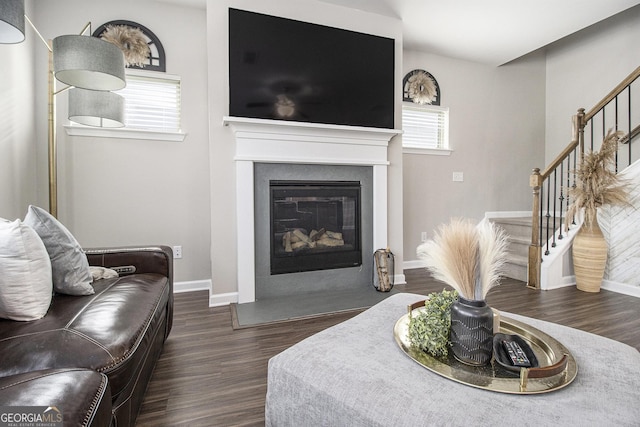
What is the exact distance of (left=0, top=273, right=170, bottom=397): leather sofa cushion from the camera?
0.94m

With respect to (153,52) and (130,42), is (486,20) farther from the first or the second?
(130,42)

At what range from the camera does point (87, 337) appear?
1.04 metres

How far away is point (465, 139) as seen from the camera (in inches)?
163

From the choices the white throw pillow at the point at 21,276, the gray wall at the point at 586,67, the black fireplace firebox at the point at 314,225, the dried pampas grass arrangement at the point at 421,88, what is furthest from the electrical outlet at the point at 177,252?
the gray wall at the point at 586,67

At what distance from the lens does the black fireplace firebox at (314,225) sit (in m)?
2.84

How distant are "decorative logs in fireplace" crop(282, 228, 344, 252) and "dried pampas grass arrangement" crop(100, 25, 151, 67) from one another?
2053mm

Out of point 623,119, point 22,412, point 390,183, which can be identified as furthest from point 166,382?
point 623,119

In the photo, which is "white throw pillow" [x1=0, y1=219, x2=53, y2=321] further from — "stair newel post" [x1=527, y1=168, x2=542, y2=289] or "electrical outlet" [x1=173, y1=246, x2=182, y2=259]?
"stair newel post" [x1=527, y1=168, x2=542, y2=289]

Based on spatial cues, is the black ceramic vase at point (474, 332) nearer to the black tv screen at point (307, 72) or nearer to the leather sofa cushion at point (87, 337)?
the leather sofa cushion at point (87, 337)

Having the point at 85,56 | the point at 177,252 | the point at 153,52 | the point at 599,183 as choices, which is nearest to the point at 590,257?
the point at 599,183

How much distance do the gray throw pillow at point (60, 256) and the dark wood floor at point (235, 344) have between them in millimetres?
603

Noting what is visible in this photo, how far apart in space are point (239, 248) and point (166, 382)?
4.00 ft

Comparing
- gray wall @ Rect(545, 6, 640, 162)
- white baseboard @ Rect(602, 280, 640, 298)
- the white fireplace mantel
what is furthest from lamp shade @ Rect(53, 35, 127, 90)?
gray wall @ Rect(545, 6, 640, 162)

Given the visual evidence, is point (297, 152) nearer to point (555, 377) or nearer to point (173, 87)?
point (173, 87)
